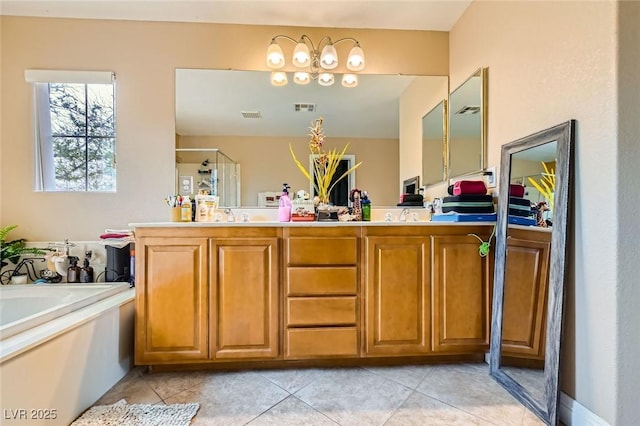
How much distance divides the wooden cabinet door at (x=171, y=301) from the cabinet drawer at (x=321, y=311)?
1.67 feet

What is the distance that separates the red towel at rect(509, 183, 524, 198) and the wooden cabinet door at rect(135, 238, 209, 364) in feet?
5.93

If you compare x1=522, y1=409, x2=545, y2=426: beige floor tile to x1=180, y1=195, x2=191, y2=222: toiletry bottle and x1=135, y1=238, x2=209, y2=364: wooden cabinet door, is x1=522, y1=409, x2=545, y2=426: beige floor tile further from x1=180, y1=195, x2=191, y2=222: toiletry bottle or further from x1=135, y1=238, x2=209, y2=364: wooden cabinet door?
x1=180, y1=195, x2=191, y2=222: toiletry bottle

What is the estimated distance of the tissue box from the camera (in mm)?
2167


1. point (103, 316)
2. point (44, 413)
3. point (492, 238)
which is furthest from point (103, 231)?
point (492, 238)

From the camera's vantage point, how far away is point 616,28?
1.22 meters

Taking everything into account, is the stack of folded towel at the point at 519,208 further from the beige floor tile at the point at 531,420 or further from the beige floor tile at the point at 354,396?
the beige floor tile at the point at 354,396

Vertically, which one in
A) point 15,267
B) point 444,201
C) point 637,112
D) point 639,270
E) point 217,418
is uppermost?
point 637,112

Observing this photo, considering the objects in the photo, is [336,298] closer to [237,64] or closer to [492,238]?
[492,238]

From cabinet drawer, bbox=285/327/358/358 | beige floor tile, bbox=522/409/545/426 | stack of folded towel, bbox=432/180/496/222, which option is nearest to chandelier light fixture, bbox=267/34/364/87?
stack of folded towel, bbox=432/180/496/222

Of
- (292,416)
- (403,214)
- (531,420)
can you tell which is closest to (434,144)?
(403,214)

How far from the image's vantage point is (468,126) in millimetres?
2242

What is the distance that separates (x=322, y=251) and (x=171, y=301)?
36.4 inches

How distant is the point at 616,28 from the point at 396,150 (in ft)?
4.76

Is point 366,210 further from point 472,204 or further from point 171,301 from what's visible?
point 171,301
